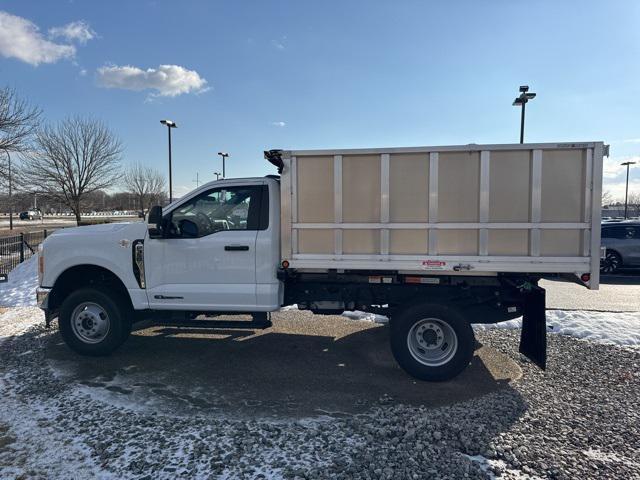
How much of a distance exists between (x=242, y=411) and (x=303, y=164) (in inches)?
106

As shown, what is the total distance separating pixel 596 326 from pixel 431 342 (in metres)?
3.55

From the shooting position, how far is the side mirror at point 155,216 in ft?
16.9

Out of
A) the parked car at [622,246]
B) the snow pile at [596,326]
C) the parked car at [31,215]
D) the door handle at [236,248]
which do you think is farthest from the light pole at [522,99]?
the parked car at [31,215]

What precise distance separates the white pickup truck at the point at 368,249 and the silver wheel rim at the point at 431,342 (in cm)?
2

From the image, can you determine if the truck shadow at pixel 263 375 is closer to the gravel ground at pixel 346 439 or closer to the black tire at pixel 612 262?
the gravel ground at pixel 346 439

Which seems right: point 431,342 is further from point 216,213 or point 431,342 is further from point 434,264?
point 216,213

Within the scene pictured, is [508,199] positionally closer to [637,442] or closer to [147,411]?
[637,442]

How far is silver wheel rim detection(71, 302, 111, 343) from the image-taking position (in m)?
5.62

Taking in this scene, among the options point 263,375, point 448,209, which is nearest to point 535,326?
point 448,209

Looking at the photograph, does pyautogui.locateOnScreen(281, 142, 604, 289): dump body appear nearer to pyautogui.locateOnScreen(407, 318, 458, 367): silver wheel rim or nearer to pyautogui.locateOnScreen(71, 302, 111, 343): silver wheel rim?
pyautogui.locateOnScreen(407, 318, 458, 367): silver wheel rim

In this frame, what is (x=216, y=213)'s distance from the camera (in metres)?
5.42

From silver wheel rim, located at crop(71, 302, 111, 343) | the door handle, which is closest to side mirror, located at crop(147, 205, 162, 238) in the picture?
the door handle

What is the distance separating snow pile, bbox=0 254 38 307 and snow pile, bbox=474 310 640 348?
8959 millimetres

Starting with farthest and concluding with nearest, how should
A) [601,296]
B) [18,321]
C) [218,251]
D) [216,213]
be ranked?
[601,296]
[18,321]
[216,213]
[218,251]
